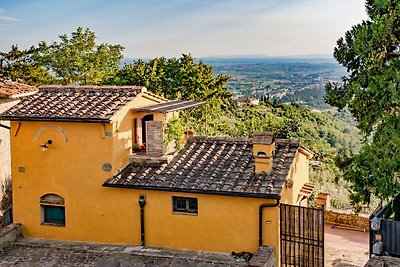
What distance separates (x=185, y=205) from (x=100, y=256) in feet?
8.67

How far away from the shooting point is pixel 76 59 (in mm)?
32906

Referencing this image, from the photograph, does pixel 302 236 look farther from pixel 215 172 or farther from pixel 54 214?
pixel 54 214

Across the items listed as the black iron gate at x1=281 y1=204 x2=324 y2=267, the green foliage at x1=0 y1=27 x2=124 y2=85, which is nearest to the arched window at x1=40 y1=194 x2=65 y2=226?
the black iron gate at x1=281 y1=204 x2=324 y2=267

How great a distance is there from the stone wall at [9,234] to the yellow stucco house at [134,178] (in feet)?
0.67

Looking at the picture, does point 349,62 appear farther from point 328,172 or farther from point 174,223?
point 328,172

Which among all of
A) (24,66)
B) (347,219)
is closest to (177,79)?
(24,66)

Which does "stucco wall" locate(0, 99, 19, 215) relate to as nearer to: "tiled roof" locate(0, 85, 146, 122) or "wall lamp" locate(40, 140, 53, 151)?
"tiled roof" locate(0, 85, 146, 122)

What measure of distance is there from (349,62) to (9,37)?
2342 cm

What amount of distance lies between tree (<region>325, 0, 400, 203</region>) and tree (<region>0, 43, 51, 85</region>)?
74.1ft

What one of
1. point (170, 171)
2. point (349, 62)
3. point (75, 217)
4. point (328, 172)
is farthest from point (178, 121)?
point (328, 172)

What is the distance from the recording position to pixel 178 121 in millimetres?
13883

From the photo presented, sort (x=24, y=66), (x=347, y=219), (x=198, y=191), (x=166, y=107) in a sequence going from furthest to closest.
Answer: (x=24, y=66), (x=347, y=219), (x=166, y=107), (x=198, y=191)

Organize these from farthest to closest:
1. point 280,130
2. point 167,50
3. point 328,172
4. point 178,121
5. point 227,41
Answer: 1. point 227,41
2. point 167,50
3. point 280,130
4. point 328,172
5. point 178,121

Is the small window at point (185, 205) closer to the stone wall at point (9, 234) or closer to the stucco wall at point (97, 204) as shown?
the stucco wall at point (97, 204)
